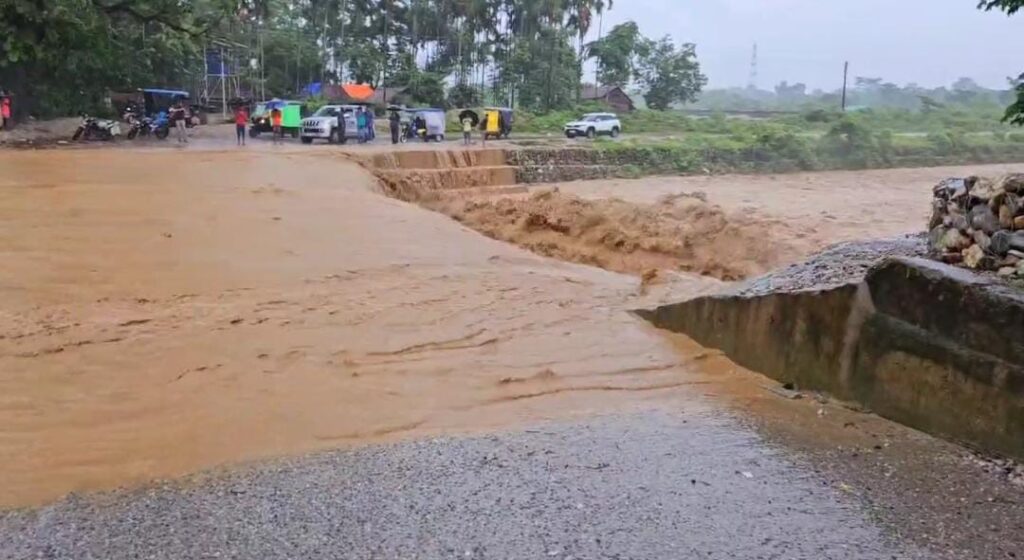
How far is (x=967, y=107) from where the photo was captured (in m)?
64.2

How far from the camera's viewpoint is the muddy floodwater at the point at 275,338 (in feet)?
17.5

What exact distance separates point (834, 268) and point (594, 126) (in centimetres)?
3174

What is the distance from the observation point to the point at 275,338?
7.56m

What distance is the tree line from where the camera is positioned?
3008cm

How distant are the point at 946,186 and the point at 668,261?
844 cm

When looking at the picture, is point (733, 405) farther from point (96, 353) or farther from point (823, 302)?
point (96, 353)

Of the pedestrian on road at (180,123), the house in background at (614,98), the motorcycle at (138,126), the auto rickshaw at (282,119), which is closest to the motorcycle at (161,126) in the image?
the motorcycle at (138,126)

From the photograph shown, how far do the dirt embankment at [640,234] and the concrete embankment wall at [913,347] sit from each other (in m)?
7.57

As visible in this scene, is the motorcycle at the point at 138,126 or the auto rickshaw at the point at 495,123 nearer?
the motorcycle at the point at 138,126

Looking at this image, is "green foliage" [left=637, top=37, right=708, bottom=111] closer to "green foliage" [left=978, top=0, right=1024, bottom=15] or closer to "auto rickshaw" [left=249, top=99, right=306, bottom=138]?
"auto rickshaw" [left=249, top=99, right=306, bottom=138]

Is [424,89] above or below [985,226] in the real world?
above

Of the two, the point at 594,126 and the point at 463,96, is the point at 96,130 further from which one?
the point at 463,96

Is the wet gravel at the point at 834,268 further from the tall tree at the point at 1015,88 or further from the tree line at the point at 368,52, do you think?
the tree line at the point at 368,52

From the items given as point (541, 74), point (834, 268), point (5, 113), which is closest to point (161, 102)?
point (5, 113)
